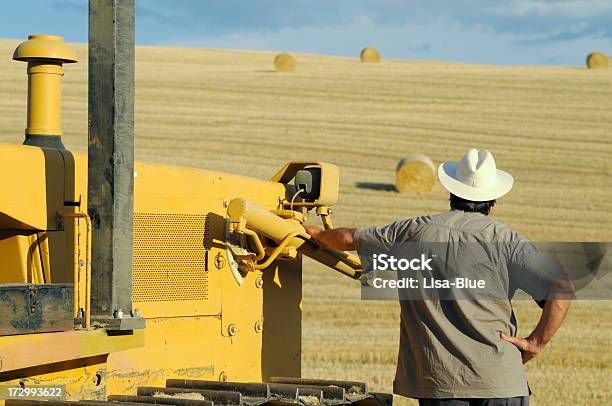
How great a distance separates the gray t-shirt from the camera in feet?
15.0

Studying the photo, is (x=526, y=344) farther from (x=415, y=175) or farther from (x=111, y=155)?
(x=415, y=175)

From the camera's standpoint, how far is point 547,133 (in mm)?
27234

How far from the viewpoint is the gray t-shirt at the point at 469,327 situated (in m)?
4.58

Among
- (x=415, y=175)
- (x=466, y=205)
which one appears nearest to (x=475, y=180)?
(x=466, y=205)

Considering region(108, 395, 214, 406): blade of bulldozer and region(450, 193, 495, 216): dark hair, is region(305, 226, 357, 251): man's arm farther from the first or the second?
region(108, 395, 214, 406): blade of bulldozer

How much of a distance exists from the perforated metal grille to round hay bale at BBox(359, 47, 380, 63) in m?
38.2

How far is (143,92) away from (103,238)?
2804 cm

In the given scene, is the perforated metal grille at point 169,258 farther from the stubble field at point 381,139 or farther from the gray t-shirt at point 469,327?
the stubble field at point 381,139

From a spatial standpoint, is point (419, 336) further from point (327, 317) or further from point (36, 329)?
point (327, 317)

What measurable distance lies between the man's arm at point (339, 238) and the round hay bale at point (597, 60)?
37.7 metres

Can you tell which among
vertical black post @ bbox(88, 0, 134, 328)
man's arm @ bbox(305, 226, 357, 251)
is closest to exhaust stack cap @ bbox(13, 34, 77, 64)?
vertical black post @ bbox(88, 0, 134, 328)

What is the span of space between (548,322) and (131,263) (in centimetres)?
168

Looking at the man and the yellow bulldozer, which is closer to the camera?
the yellow bulldozer

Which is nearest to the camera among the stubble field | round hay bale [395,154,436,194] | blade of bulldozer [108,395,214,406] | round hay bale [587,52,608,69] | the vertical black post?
the vertical black post
